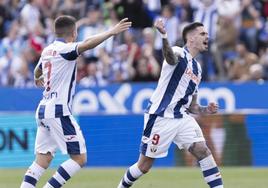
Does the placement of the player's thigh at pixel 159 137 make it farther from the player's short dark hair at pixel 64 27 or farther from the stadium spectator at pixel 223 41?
the stadium spectator at pixel 223 41

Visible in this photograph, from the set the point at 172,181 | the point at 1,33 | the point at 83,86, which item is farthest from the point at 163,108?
the point at 1,33

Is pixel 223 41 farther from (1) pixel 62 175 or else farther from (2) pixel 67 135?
(1) pixel 62 175

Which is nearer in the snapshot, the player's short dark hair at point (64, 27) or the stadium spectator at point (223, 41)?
the player's short dark hair at point (64, 27)

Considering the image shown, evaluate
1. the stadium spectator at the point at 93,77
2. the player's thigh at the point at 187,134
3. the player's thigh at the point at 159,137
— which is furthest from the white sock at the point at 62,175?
the stadium spectator at the point at 93,77

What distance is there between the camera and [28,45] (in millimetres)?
22750

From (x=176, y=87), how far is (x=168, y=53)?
714 mm

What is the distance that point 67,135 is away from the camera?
11516 mm

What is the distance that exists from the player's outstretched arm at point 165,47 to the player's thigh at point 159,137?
84 centimetres

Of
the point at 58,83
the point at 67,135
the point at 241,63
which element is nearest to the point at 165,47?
the point at 58,83

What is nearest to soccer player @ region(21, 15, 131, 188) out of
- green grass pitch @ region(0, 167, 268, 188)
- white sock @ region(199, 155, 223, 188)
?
white sock @ region(199, 155, 223, 188)

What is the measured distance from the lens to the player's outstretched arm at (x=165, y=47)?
11.1 metres

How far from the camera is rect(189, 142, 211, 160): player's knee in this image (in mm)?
11852

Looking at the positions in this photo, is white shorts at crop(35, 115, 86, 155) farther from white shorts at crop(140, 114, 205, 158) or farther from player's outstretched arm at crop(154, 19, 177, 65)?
player's outstretched arm at crop(154, 19, 177, 65)

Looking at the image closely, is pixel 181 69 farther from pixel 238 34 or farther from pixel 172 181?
pixel 238 34
